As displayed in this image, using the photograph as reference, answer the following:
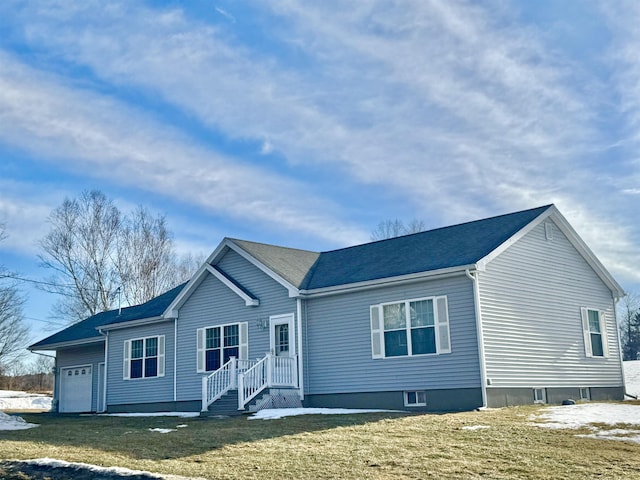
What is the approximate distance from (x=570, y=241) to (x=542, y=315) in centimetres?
307

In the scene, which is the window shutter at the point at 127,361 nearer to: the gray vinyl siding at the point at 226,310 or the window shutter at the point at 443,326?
the gray vinyl siding at the point at 226,310

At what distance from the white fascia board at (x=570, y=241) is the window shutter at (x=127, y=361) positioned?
14.4 m

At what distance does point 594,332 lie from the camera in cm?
2127

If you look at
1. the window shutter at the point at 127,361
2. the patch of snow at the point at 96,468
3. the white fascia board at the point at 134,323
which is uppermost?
the white fascia board at the point at 134,323

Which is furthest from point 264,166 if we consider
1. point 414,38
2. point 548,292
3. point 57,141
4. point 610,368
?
point 610,368

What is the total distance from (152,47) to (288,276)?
294 inches

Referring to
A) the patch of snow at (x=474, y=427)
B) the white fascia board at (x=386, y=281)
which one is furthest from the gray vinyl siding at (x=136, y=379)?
the patch of snow at (x=474, y=427)

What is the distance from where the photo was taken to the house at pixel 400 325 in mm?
17391

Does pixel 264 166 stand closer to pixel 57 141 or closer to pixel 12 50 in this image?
pixel 57 141

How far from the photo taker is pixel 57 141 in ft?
67.4

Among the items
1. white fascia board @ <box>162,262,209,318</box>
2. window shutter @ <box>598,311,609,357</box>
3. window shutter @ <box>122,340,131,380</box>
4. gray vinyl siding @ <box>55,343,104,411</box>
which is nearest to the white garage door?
gray vinyl siding @ <box>55,343,104,411</box>

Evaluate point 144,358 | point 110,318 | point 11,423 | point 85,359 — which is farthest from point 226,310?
point 85,359

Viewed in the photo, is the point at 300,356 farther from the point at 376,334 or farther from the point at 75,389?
the point at 75,389

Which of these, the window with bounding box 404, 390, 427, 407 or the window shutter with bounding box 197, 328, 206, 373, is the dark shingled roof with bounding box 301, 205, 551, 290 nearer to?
the window with bounding box 404, 390, 427, 407
